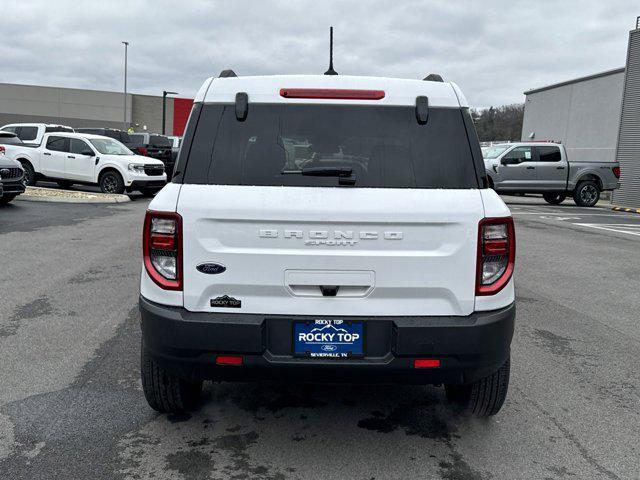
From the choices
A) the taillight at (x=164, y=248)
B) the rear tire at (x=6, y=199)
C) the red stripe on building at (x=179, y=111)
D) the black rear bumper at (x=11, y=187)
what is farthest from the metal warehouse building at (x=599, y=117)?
the red stripe on building at (x=179, y=111)

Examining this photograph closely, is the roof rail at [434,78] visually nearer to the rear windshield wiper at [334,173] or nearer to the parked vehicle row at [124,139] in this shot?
the rear windshield wiper at [334,173]

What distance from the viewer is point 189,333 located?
292 cm

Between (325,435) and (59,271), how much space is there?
5.48 meters

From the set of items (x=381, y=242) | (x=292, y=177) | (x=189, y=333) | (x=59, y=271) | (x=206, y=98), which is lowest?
(x=59, y=271)

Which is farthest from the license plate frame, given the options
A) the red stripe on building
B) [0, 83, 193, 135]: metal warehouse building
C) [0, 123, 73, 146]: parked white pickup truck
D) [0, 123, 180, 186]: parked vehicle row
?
the red stripe on building

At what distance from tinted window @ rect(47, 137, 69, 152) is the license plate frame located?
17.7 metres

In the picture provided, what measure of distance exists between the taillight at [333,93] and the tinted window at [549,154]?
19031 mm

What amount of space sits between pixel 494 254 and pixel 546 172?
19130 millimetres

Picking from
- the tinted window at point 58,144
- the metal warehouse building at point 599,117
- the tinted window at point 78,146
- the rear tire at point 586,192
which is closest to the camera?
the tinted window at point 78,146

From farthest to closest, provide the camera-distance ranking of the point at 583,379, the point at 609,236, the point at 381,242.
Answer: the point at 609,236, the point at 583,379, the point at 381,242

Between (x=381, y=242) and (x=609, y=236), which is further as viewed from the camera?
(x=609, y=236)

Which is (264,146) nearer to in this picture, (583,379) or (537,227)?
(583,379)

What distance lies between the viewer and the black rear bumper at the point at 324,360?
2.90m

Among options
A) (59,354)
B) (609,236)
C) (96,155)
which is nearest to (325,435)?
(59,354)
